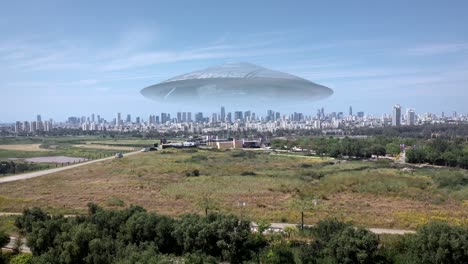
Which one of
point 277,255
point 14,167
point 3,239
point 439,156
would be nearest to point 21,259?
point 3,239

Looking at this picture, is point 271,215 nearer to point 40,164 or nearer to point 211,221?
point 211,221

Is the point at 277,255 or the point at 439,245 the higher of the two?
the point at 439,245

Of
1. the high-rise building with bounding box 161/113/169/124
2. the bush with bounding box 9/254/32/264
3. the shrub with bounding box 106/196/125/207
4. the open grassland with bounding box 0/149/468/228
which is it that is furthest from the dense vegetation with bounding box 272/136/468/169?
the high-rise building with bounding box 161/113/169/124

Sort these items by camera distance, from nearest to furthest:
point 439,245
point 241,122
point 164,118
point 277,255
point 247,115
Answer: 1. point 439,245
2. point 277,255
3. point 241,122
4. point 247,115
5. point 164,118

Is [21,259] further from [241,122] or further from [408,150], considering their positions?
[241,122]

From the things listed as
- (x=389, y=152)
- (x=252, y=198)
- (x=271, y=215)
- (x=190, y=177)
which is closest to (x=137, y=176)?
(x=190, y=177)

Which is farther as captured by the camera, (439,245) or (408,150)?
(408,150)
